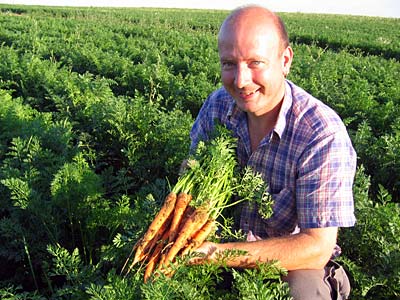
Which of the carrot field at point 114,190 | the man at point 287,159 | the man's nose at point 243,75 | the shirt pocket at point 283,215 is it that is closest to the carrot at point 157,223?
the carrot field at point 114,190

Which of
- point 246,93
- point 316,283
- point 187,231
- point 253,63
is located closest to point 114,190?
point 187,231

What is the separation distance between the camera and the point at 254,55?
2.84 metres

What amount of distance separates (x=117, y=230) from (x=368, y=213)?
2.20m

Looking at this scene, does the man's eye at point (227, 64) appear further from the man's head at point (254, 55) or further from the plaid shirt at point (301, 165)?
the plaid shirt at point (301, 165)

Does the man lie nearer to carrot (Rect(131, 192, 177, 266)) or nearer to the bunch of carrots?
the bunch of carrots

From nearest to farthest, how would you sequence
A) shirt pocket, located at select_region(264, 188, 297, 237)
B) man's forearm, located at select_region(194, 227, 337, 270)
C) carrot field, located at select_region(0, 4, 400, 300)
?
man's forearm, located at select_region(194, 227, 337, 270) < carrot field, located at select_region(0, 4, 400, 300) < shirt pocket, located at select_region(264, 188, 297, 237)

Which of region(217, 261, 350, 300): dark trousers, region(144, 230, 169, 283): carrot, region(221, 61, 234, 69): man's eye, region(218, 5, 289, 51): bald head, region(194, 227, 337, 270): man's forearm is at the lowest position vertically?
region(217, 261, 350, 300): dark trousers

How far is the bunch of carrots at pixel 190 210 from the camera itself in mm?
2762

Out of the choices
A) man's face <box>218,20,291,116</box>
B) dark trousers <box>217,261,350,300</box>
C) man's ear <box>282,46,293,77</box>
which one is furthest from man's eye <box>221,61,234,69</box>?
dark trousers <box>217,261,350,300</box>

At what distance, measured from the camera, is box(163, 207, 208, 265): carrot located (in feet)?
8.99

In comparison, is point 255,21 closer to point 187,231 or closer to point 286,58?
point 286,58

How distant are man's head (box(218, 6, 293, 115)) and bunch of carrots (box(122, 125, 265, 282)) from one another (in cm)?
39

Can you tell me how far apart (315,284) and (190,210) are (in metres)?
0.91

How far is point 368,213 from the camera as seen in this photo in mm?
3861
